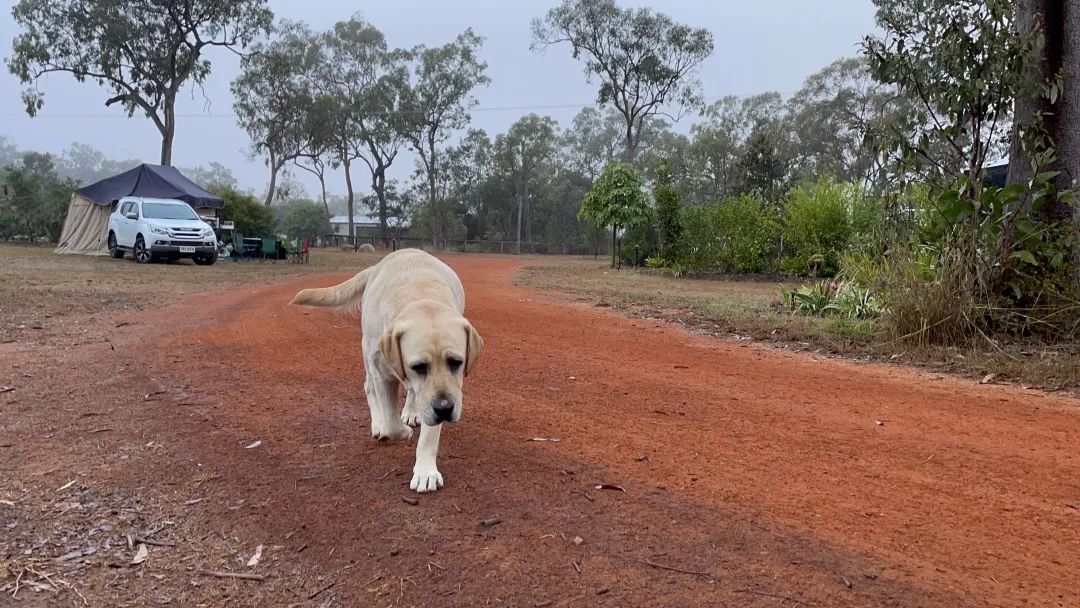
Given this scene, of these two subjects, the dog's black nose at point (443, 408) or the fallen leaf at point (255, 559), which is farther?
the dog's black nose at point (443, 408)

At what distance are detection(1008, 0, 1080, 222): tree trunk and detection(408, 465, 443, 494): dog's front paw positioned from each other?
796 centimetres

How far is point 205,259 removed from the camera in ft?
77.7

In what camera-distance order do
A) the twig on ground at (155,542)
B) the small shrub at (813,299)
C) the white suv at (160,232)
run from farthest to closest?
the white suv at (160,232) → the small shrub at (813,299) → the twig on ground at (155,542)

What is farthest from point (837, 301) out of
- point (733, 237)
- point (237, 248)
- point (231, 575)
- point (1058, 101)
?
point (237, 248)

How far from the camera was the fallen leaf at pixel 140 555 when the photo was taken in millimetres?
3051

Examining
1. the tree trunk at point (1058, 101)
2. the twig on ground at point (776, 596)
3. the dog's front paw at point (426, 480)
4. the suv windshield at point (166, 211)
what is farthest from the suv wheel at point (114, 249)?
the twig on ground at point (776, 596)

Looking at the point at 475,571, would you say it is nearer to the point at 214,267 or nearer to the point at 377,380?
the point at 377,380

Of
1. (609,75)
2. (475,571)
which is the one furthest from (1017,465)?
(609,75)

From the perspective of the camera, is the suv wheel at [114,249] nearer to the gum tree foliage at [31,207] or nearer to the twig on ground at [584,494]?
the gum tree foliage at [31,207]

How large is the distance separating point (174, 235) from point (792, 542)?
23140 millimetres

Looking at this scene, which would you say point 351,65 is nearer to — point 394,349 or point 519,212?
point 519,212

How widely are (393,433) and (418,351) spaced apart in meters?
1.02

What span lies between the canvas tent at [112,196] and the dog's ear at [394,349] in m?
26.4

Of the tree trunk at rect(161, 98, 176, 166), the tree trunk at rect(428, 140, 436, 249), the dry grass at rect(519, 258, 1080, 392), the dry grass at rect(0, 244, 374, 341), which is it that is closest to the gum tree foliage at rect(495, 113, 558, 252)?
the tree trunk at rect(428, 140, 436, 249)
